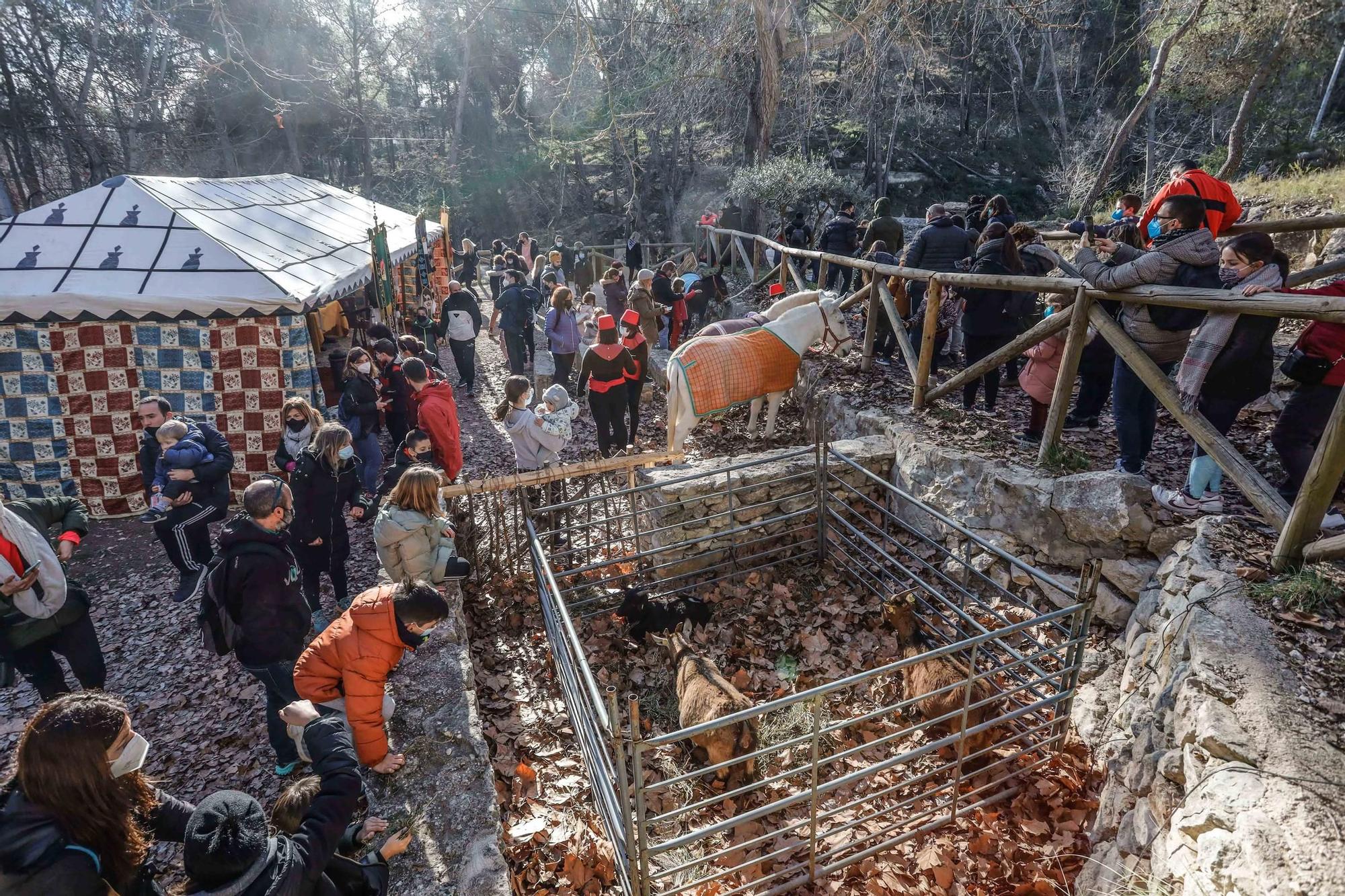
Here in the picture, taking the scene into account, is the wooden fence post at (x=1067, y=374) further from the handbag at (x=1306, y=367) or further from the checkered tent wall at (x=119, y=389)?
the checkered tent wall at (x=119, y=389)

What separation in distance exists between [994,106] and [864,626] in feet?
96.7

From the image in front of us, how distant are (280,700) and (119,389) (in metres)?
5.33

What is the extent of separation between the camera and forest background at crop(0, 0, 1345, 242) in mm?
12148

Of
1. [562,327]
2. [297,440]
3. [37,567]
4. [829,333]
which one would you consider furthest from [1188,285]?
[562,327]

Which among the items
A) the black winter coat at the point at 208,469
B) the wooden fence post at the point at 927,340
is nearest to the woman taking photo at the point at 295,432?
the black winter coat at the point at 208,469

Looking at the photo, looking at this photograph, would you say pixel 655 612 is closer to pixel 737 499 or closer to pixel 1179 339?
pixel 737 499

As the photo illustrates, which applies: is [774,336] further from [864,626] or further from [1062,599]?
[1062,599]

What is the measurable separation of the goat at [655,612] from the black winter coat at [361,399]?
10.4 feet

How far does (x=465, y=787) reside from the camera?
10.9 feet

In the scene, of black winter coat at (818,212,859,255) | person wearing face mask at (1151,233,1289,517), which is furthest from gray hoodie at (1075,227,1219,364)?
black winter coat at (818,212,859,255)

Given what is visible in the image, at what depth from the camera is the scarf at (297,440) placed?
5.61 metres

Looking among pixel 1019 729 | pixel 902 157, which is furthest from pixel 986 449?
pixel 902 157

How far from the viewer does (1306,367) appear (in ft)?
11.5

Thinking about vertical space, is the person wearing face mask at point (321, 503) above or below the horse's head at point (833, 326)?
below
